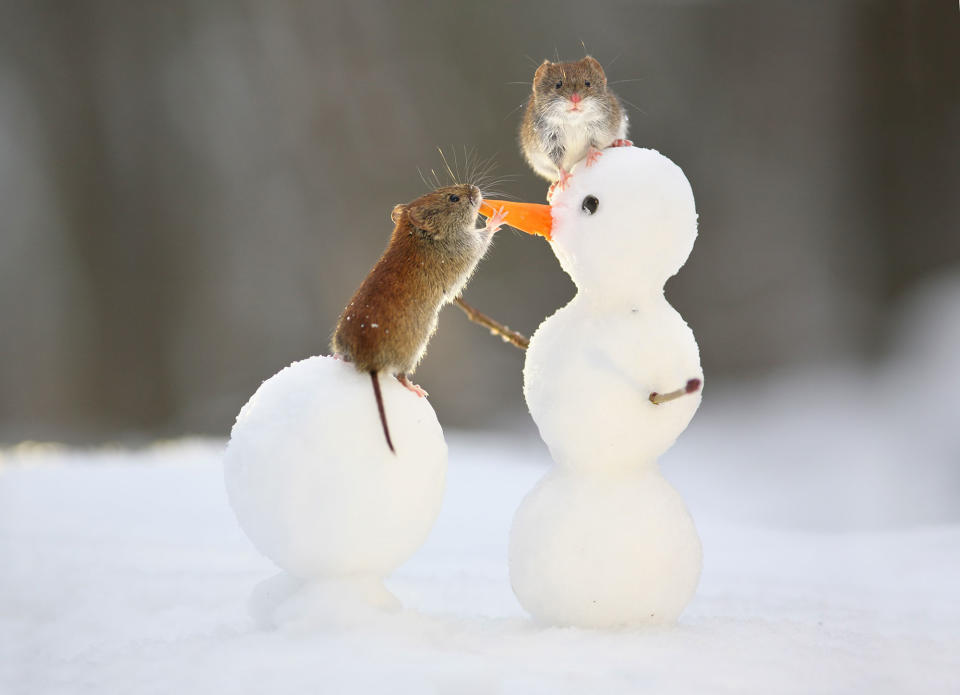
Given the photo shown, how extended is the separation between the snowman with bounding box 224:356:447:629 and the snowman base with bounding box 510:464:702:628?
14 cm

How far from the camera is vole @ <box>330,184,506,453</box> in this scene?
1047 millimetres

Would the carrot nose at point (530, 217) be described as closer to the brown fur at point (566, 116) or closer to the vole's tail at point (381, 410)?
the brown fur at point (566, 116)

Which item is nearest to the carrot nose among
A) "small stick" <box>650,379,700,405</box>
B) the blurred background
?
"small stick" <box>650,379,700,405</box>

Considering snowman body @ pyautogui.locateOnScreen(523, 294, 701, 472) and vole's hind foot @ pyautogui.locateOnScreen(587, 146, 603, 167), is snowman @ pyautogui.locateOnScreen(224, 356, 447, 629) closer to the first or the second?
snowman body @ pyautogui.locateOnScreen(523, 294, 701, 472)

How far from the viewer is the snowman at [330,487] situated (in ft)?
3.23

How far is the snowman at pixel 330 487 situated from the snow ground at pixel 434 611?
0.05 m

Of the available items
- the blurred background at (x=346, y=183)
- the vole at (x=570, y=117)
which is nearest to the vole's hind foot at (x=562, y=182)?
the vole at (x=570, y=117)

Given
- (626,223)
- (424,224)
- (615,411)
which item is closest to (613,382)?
(615,411)

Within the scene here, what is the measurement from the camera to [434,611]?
1169 mm

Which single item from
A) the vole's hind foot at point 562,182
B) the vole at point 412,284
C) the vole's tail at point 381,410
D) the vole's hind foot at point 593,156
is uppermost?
the vole's hind foot at point 593,156

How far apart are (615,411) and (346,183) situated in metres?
2.07

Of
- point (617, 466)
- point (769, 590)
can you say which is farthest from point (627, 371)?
point (769, 590)

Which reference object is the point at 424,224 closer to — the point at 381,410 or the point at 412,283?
the point at 412,283

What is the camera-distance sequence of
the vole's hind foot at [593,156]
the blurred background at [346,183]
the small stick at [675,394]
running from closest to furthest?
the small stick at [675,394]
the vole's hind foot at [593,156]
the blurred background at [346,183]
